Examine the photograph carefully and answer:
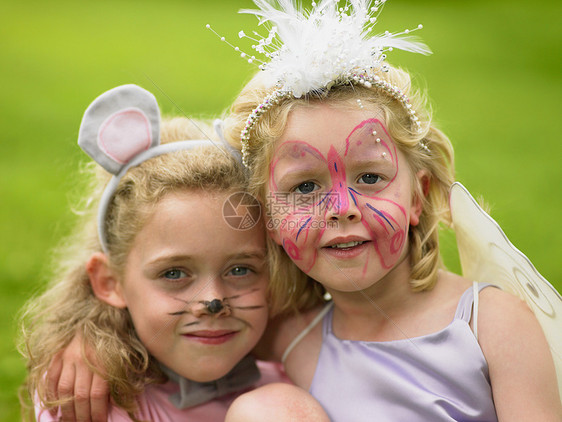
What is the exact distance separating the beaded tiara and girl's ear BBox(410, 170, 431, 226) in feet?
0.81

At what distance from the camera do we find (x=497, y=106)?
8.39 m

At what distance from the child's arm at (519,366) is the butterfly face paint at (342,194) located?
38cm

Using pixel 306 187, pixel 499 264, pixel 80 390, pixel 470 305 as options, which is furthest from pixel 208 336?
pixel 499 264

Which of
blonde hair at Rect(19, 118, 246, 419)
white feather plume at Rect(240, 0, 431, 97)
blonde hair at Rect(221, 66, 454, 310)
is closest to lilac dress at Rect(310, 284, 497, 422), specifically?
blonde hair at Rect(221, 66, 454, 310)

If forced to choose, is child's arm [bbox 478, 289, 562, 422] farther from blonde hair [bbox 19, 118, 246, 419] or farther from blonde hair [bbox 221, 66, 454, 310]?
blonde hair [bbox 19, 118, 246, 419]

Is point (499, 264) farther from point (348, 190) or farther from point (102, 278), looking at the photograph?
point (102, 278)

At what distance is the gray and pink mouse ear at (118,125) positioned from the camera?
2.40 meters

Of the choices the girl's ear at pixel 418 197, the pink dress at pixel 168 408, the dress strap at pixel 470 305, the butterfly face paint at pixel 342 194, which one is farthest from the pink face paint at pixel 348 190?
the pink dress at pixel 168 408

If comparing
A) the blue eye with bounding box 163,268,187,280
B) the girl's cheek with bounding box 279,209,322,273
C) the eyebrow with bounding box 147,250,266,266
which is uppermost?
the girl's cheek with bounding box 279,209,322,273

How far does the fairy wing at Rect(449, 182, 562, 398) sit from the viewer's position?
187 cm

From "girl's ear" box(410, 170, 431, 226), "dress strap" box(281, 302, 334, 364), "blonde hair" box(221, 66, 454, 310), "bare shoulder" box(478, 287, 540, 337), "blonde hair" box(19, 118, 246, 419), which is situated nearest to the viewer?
"bare shoulder" box(478, 287, 540, 337)

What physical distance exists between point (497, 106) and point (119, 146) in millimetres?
6954

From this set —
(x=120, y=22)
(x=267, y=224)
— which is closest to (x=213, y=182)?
(x=267, y=224)

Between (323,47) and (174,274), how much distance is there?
950 mm
